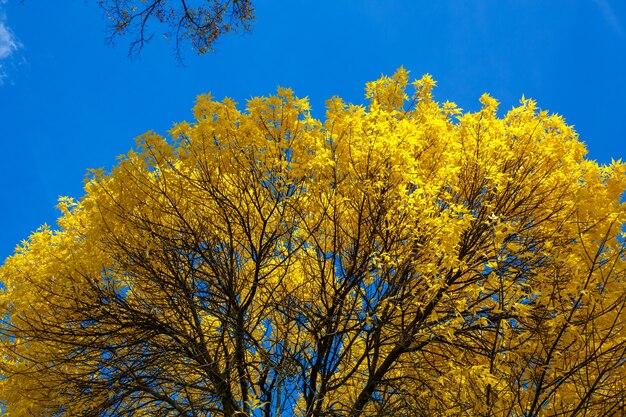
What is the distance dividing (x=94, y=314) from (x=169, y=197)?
81.5 inches

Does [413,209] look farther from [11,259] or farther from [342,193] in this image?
[11,259]

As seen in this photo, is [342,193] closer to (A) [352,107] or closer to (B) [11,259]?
(A) [352,107]

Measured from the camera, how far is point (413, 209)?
514 cm

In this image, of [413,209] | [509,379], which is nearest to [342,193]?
[413,209]

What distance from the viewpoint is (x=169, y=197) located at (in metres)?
6.03

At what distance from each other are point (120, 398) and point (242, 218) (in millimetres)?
2922

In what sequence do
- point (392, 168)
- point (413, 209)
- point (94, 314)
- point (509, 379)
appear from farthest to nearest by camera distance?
1. point (94, 314)
2. point (392, 168)
3. point (413, 209)
4. point (509, 379)

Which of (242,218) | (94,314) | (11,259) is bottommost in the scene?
(94,314)

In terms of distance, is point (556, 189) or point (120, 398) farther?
point (556, 189)

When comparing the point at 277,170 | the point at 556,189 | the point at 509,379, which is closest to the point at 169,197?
the point at 277,170

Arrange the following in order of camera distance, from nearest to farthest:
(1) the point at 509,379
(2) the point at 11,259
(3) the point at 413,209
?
1. (1) the point at 509,379
2. (3) the point at 413,209
3. (2) the point at 11,259

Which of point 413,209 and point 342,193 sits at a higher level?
point 342,193

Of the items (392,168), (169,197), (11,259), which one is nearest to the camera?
(392,168)

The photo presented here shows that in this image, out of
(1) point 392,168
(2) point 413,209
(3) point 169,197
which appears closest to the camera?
(2) point 413,209
